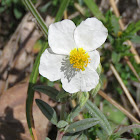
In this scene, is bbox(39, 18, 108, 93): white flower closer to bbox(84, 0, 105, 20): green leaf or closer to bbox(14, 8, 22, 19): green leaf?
bbox(84, 0, 105, 20): green leaf

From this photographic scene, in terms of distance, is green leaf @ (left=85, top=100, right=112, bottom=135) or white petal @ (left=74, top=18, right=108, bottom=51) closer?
white petal @ (left=74, top=18, right=108, bottom=51)

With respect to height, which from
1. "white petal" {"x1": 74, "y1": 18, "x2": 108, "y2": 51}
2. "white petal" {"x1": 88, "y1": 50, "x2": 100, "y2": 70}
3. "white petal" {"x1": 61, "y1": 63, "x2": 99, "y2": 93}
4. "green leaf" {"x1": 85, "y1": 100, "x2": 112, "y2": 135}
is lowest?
"green leaf" {"x1": 85, "y1": 100, "x2": 112, "y2": 135}

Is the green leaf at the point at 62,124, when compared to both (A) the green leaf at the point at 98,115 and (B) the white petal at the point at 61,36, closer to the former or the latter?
(A) the green leaf at the point at 98,115

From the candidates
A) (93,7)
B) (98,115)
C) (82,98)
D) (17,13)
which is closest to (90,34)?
(82,98)

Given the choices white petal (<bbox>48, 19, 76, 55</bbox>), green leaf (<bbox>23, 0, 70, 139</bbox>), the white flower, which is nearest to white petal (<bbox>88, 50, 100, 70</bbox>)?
the white flower

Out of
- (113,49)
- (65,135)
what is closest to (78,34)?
(65,135)

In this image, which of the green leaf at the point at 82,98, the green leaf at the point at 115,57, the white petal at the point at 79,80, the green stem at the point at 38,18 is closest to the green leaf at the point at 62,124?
the green leaf at the point at 82,98

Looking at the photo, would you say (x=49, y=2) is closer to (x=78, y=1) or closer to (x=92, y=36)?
(x=78, y=1)

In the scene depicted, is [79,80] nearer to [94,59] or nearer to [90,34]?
[94,59]
